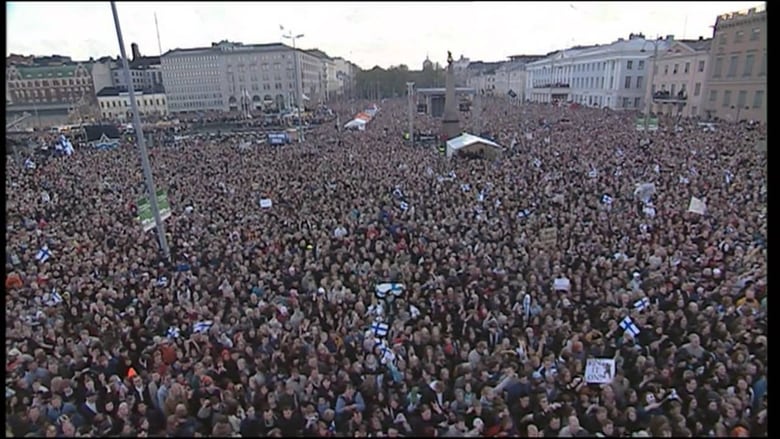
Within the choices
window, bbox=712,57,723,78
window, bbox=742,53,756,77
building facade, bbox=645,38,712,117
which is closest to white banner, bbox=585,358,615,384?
window, bbox=742,53,756,77

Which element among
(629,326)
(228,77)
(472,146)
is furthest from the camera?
(228,77)

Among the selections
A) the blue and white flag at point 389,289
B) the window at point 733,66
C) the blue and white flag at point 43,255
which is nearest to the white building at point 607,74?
the window at point 733,66

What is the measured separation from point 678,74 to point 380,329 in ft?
180

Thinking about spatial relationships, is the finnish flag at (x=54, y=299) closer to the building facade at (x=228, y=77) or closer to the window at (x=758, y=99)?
the window at (x=758, y=99)

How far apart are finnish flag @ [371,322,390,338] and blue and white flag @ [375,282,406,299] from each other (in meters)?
1.31

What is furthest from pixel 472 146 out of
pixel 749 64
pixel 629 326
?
pixel 749 64

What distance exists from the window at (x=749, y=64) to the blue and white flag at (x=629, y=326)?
4170cm

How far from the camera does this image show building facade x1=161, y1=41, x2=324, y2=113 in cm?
9369

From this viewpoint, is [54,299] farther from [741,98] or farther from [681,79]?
[681,79]

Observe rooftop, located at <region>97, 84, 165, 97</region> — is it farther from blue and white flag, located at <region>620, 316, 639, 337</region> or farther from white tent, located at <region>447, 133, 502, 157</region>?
blue and white flag, located at <region>620, 316, 639, 337</region>

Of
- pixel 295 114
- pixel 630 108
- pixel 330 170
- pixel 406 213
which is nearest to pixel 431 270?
pixel 406 213

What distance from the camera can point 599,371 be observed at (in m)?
6.91

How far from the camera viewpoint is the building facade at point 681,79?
157ft

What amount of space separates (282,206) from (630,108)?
183 ft
